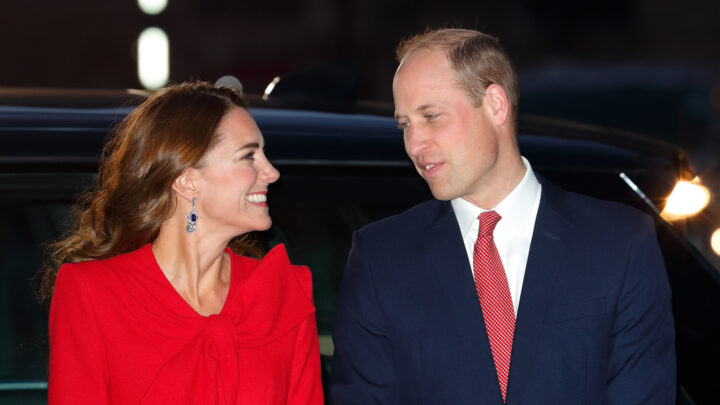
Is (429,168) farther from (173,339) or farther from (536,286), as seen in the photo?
(173,339)

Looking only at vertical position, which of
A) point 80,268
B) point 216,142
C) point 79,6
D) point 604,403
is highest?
point 79,6

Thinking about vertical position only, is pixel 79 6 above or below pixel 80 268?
above

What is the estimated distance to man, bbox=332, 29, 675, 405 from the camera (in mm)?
2451

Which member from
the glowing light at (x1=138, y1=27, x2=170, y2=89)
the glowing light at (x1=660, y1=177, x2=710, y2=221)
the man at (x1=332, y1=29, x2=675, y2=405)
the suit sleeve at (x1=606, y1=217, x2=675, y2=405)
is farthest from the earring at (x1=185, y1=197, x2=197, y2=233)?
the glowing light at (x1=138, y1=27, x2=170, y2=89)

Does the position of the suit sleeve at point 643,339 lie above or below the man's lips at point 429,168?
below

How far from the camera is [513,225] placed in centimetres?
260

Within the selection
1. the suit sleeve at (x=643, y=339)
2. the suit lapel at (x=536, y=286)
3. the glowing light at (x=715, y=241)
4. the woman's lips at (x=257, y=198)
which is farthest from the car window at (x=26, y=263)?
the glowing light at (x=715, y=241)

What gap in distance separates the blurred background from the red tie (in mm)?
22332

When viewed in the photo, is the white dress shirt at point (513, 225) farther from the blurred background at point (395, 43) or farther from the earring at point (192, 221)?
the blurred background at point (395, 43)

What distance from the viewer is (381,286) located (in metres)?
2.57

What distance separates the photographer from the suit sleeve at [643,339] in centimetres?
244

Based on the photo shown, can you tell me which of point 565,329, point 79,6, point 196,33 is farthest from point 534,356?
point 79,6

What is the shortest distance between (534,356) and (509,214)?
35cm

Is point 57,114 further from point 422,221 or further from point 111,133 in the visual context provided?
point 422,221
